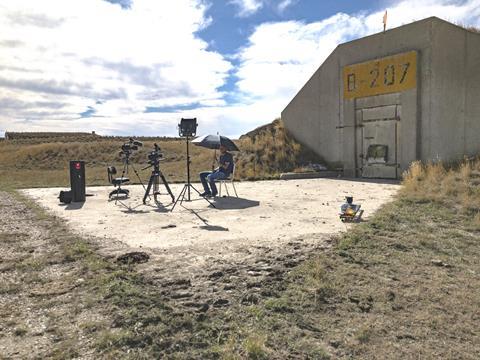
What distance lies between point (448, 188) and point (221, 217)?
479cm

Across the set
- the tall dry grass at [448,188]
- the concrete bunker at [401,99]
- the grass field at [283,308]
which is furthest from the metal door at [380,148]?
the grass field at [283,308]

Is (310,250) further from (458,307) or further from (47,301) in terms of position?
(47,301)

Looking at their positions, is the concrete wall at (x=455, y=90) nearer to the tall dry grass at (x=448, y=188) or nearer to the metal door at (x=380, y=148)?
the metal door at (x=380, y=148)

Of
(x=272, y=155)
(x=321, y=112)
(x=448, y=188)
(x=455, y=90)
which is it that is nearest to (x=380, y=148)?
(x=455, y=90)

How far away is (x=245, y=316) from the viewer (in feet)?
10.7

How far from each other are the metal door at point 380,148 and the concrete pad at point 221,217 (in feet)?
8.20

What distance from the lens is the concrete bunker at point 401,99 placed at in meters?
12.5

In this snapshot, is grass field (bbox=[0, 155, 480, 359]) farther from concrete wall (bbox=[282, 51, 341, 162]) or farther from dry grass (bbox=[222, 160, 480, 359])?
concrete wall (bbox=[282, 51, 341, 162])

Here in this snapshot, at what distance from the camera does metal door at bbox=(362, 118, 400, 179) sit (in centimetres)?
1374

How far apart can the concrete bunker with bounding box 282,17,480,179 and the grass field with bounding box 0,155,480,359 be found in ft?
27.3

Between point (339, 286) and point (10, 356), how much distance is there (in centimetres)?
274

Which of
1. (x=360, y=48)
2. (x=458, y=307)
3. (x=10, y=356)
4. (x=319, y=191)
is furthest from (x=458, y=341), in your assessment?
(x=360, y=48)

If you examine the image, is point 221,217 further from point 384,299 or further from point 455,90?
point 455,90

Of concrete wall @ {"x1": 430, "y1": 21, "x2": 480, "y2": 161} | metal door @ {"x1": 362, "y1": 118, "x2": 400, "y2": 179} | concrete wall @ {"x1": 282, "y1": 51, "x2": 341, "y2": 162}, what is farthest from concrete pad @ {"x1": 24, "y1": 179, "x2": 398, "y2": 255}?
concrete wall @ {"x1": 282, "y1": 51, "x2": 341, "y2": 162}
